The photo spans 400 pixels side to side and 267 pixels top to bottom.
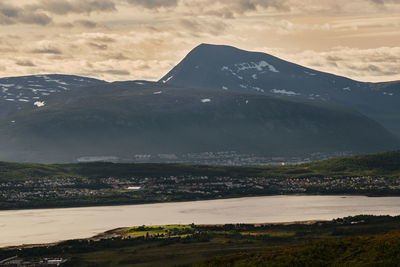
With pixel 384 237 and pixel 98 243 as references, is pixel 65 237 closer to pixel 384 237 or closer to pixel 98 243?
pixel 98 243

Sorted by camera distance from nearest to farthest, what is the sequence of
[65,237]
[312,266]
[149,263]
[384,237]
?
[312,266]
[384,237]
[149,263]
[65,237]

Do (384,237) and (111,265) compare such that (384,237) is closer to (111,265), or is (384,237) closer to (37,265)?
(111,265)

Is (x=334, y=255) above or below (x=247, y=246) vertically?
above

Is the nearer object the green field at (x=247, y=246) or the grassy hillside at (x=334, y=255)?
the grassy hillside at (x=334, y=255)

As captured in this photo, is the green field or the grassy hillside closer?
the grassy hillside

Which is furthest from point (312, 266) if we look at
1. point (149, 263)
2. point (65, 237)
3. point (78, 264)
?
point (65, 237)

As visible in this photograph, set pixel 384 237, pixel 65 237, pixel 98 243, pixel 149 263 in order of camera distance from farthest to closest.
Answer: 1. pixel 65 237
2. pixel 98 243
3. pixel 149 263
4. pixel 384 237

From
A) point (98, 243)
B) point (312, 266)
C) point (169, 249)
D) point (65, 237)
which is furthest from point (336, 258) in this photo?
point (65, 237)

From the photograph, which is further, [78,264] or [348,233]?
[348,233]

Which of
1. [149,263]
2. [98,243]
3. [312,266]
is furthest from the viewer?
[98,243]

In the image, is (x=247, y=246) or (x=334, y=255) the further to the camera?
(x=247, y=246)
